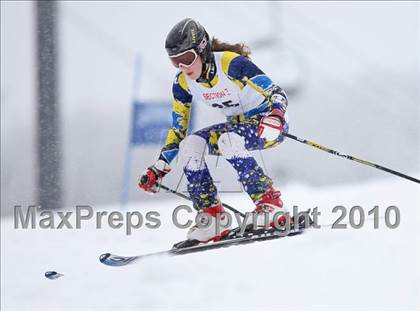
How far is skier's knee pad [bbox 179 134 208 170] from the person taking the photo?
13.3 feet

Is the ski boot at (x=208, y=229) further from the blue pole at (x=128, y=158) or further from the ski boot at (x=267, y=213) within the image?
the blue pole at (x=128, y=158)

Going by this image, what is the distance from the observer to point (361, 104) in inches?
361

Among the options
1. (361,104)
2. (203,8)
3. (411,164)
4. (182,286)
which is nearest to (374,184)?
(411,164)

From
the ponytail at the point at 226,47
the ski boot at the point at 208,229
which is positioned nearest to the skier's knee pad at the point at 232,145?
the ski boot at the point at 208,229

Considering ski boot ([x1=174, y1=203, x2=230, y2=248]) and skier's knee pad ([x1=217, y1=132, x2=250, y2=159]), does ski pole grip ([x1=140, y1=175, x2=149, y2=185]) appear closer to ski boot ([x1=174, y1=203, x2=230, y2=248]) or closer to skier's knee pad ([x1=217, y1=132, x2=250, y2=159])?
ski boot ([x1=174, y1=203, x2=230, y2=248])

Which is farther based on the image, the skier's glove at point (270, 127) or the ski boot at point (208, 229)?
the ski boot at point (208, 229)

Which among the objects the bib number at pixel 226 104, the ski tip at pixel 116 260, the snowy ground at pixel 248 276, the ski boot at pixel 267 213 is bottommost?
the snowy ground at pixel 248 276

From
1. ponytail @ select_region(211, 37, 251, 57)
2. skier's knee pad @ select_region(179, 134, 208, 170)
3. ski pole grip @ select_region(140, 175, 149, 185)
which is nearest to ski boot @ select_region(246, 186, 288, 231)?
skier's knee pad @ select_region(179, 134, 208, 170)

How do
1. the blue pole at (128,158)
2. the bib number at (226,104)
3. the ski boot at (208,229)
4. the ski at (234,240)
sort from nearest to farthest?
the ski at (234,240)
the bib number at (226,104)
the ski boot at (208,229)
the blue pole at (128,158)

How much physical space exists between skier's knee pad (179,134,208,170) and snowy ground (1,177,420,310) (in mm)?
994

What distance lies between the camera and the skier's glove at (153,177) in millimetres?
4188

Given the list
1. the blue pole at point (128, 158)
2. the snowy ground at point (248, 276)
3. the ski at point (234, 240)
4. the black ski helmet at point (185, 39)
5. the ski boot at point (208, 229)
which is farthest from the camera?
the blue pole at point (128, 158)

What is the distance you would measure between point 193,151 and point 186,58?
58 centimetres

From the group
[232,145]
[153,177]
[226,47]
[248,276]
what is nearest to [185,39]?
[226,47]
